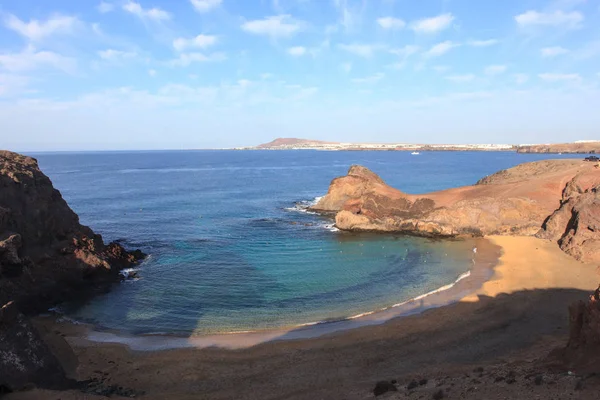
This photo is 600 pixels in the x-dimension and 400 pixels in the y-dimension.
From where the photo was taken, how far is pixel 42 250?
3206 centimetres

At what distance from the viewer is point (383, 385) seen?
16.6m

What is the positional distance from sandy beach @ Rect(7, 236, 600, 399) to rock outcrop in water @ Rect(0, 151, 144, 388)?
4792 millimetres

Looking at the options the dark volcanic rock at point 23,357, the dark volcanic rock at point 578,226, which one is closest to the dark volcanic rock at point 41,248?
the dark volcanic rock at point 23,357

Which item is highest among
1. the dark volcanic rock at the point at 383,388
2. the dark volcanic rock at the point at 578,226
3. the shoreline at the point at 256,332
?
the dark volcanic rock at the point at 578,226

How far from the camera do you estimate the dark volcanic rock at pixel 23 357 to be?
17.3 metres

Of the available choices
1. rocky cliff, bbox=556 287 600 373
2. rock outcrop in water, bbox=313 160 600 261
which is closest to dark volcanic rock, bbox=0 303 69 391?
rocky cliff, bbox=556 287 600 373

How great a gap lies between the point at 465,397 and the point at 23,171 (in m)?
35.6

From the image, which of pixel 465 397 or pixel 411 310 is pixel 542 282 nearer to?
pixel 411 310

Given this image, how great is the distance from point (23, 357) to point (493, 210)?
154ft

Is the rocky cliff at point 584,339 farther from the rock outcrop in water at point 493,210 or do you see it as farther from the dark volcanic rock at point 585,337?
the rock outcrop in water at point 493,210

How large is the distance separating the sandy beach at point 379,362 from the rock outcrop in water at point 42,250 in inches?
189

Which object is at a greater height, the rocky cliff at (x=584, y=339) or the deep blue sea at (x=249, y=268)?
the rocky cliff at (x=584, y=339)

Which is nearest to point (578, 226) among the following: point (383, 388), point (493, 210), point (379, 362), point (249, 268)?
point (493, 210)

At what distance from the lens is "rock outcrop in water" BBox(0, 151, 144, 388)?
91.8 ft
